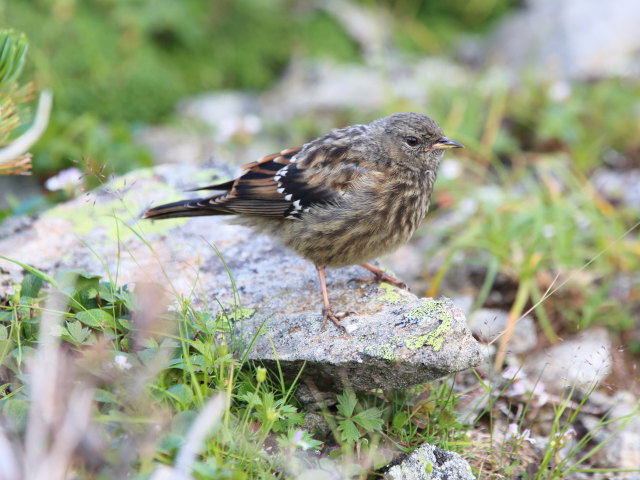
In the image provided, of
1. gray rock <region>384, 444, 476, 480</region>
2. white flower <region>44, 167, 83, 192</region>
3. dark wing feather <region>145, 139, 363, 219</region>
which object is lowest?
gray rock <region>384, 444, 476, 480</region>

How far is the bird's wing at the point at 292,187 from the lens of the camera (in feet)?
14.0

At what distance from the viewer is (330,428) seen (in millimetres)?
3469

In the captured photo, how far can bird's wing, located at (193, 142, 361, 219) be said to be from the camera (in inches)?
168

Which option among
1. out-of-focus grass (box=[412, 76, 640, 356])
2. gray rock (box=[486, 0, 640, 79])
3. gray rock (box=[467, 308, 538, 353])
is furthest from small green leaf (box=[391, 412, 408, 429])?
gray rock (box=[486, 0, 640, 79])

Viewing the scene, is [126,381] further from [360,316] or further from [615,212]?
[615,212]

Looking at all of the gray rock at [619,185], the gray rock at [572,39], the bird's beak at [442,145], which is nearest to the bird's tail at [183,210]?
the bird's beak at [442,145]

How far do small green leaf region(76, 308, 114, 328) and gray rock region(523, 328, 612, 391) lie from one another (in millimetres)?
2736

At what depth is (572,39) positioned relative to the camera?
9336 millimetres

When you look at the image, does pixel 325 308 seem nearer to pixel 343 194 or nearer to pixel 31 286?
pixel 343 194

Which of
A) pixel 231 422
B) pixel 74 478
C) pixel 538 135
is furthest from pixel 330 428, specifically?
pixel 538 135

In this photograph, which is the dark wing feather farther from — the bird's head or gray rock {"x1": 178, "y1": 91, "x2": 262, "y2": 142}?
gray rock {"x1": 178, "y1": 91, "x2": 262, "y2": 142}

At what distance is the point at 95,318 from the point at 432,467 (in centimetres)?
174

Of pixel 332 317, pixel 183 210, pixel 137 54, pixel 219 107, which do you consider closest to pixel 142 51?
pixel 137 54

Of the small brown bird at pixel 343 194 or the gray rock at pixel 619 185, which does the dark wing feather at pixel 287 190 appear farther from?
the gray rock at pixel 619 185
